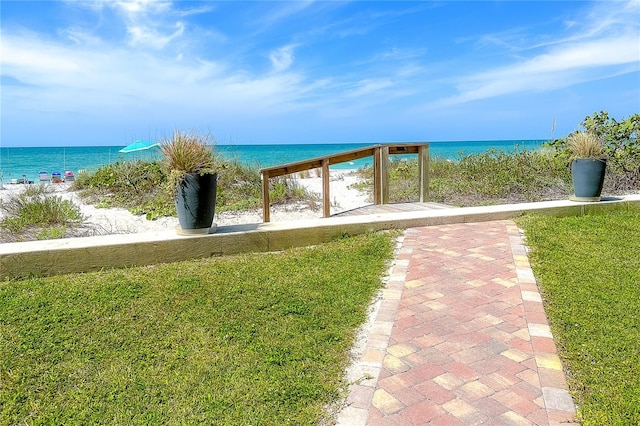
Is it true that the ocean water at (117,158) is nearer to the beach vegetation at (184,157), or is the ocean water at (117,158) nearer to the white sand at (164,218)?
the beach vegetation at (184,157)

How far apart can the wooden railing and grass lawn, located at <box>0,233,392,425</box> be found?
7.00 feet

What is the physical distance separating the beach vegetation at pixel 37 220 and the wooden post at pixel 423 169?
5.76 meters

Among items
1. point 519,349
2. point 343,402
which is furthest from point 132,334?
point 519,349

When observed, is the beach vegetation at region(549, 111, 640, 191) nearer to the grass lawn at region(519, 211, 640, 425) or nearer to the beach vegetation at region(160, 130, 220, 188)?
the grass lawn at region(519, 211, 640, 425)

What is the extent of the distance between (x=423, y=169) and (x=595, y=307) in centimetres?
498

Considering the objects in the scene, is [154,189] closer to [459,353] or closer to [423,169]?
[423,169]

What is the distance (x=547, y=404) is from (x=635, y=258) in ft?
9.85

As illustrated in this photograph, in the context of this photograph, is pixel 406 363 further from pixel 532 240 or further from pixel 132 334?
pixel 532 240

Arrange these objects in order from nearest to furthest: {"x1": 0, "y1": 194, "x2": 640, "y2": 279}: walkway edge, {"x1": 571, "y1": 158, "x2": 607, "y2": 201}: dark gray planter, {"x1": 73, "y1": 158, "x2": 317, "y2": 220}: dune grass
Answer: {"x1": 0, "y1": 194, "x2": 640, "y2": 279}: walkway edge, {"x1": 571, "y1": 158, "x2": 607, "y2": 201}: dark gray planter, {"x1": 73, "y1": 158, "x2": 317, "y2": 220}: dune grass

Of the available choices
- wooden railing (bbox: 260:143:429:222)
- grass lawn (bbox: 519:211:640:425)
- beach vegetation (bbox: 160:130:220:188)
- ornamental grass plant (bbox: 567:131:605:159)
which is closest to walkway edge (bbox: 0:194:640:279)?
beach vegetation (bbox: 160:130:220:188)

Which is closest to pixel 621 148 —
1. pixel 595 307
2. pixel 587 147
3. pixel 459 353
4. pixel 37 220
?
pixel 587 147

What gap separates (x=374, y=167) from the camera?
302 inches

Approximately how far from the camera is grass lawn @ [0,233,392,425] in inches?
92.0

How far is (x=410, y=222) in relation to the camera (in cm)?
581
